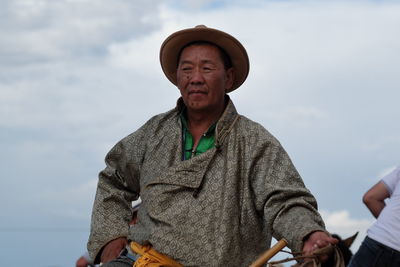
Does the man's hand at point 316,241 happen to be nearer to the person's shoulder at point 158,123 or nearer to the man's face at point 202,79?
the man's face at point 202,79

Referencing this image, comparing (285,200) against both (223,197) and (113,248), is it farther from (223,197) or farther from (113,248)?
(113,248)

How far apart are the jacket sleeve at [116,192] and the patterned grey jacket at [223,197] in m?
0.13

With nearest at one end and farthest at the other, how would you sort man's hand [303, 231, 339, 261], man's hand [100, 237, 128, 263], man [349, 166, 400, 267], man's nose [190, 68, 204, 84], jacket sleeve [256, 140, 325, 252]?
man's hand [303, 231, 339, 261]
jacket sleeve [256, 140, 325, 252]
man's nose [190, 68, 204, 84]
man's hand [100, 237, 128, 263]
man [349, 166, 400, 267]

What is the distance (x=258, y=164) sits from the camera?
18.7ft

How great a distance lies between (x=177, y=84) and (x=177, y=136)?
0.31m

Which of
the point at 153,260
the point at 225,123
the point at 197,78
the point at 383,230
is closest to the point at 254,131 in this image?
the point at 225,123

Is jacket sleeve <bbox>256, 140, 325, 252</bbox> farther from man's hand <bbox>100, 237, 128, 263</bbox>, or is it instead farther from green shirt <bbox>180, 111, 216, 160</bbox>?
man's hand <bbox>100, 237, 128, 263</bbox>

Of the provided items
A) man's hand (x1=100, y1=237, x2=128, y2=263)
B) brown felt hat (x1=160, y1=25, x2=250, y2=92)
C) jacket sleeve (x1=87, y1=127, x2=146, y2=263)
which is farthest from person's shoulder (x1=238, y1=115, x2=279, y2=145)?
man's hand (x1=100, y1=237, x2=128, y2=263)

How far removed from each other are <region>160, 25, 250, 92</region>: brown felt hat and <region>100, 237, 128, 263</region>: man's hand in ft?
3.24

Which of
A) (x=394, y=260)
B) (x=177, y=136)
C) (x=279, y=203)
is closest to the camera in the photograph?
(x=279, y=203)

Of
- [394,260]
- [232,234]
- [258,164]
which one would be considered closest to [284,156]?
[258,164]

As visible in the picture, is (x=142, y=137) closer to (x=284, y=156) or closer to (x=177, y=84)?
(x=177, y=84)

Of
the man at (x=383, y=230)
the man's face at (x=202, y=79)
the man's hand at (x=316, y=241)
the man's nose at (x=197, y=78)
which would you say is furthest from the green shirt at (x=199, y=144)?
the man at (x=383, y=230)

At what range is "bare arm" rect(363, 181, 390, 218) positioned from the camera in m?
7.35
